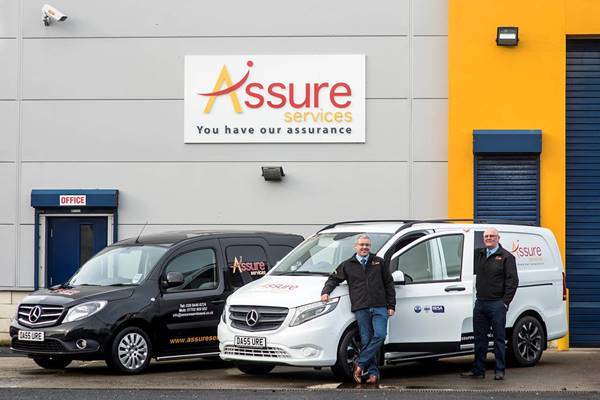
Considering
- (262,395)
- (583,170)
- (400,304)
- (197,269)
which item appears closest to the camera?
(262,395)

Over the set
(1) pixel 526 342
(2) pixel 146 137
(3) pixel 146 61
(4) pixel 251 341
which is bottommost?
(1) pixel 526 342

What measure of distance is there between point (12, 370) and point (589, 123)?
10833mm

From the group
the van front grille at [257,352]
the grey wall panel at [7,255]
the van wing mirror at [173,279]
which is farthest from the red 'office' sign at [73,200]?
the van front grille at [257,352]

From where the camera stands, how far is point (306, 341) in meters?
13.6

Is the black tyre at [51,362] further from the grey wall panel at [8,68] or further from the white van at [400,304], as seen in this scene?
the grey wall panel at [8,68]

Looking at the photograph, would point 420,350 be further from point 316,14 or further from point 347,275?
point 316,14

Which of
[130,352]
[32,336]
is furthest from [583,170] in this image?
[32,336]

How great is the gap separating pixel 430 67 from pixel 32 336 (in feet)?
30.3

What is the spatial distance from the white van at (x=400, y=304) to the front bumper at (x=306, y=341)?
11mm

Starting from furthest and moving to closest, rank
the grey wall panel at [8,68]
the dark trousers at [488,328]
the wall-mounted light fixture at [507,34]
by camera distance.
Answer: the grey wall panel at [8,68] → the wall-mounted light fixture at [507,34] → the dark trousers at [488,328]

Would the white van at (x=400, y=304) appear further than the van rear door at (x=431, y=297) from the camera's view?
No

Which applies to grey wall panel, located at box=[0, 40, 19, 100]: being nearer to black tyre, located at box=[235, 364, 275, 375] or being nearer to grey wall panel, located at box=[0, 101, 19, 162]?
grey wall panel, located at box=[0, 101, 19, 162]

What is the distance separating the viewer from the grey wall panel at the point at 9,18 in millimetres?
21812

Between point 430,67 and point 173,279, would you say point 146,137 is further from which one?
point 173,279
